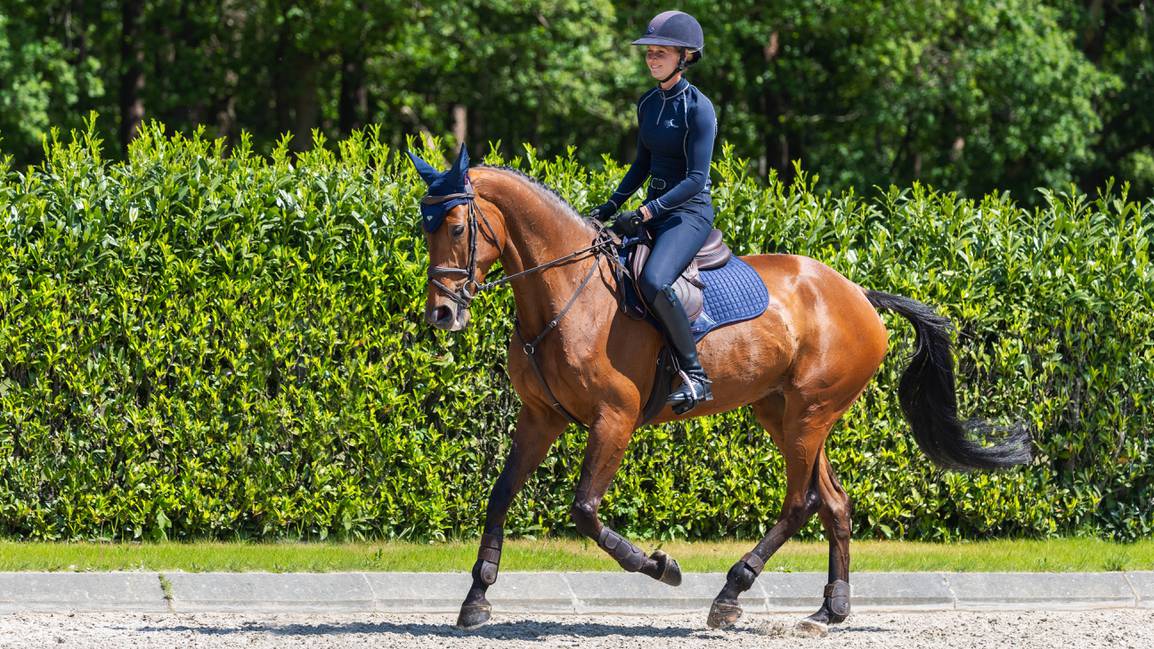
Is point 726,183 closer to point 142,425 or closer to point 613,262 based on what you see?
point 613,262

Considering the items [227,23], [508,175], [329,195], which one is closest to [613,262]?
[508,175]

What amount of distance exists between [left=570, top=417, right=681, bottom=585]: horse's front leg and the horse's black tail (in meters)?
2.27

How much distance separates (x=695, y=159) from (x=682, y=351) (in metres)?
0.96

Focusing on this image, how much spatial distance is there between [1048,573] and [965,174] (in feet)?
57.0

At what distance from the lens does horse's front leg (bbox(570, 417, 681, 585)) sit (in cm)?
663

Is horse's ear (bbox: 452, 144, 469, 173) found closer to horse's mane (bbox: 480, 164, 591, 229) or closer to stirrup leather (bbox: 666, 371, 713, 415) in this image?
horse's mane (bbox: 480, 164, 591, 229)

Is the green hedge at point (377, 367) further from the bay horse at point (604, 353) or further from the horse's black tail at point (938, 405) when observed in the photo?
the bay horse at point (604, 353)

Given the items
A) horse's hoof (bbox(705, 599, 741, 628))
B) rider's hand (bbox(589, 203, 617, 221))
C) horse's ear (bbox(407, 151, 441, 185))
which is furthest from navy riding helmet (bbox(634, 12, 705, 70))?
horse's hoof (bbox(705, 599, 741, 628))

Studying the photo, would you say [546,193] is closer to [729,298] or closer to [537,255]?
[537,255]

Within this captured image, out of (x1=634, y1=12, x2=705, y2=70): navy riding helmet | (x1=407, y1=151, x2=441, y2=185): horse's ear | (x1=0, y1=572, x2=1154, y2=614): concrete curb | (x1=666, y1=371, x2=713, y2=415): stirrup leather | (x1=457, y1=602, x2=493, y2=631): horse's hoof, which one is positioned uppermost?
(x1=634, y1=12, x2=705, y2=70): navy riding helmet

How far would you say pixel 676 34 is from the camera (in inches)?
266

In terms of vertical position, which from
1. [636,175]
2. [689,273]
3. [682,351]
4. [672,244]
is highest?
[636,175]

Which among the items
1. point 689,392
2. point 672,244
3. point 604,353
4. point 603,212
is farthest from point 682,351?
point 603,212

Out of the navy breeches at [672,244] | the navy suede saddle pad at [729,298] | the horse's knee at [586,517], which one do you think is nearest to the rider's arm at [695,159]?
the navy breeches at [672,244]
